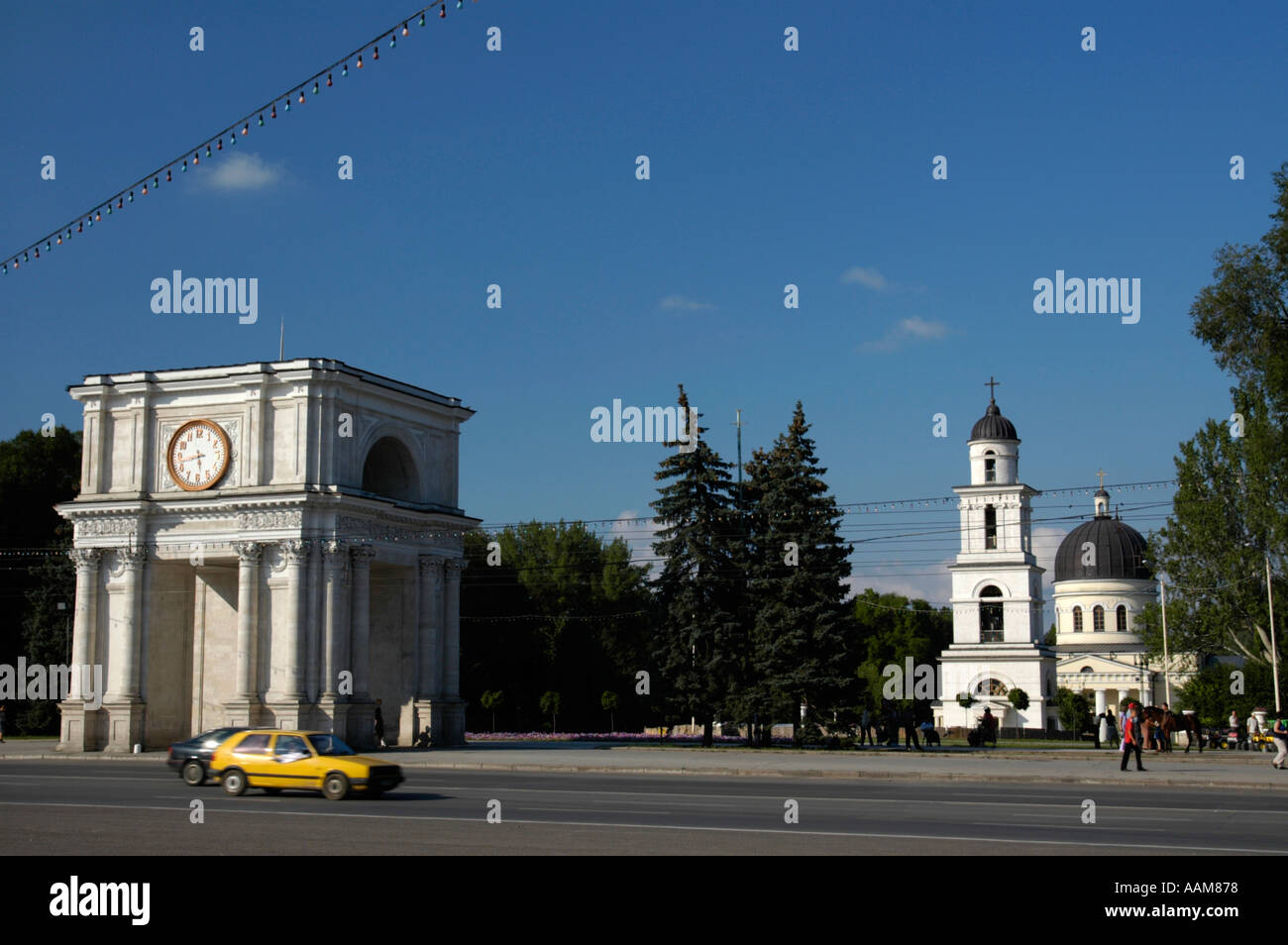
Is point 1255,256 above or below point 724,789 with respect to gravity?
above

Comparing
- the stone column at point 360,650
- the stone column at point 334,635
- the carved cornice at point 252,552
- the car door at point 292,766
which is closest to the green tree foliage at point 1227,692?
the stone column at point 360,650

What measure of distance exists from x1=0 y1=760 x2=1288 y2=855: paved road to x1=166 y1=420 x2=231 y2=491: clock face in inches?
684

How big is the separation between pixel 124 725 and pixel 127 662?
86.5 inches

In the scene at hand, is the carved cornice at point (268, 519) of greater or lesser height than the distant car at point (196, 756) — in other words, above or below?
above

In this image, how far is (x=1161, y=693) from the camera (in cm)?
10319

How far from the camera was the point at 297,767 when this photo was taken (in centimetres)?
2497

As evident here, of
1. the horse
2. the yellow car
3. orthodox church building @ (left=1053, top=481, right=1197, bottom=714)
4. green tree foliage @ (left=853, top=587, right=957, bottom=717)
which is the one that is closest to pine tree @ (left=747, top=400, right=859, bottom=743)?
the horse

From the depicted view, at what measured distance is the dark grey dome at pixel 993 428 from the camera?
299ft

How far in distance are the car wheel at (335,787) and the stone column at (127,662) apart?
24.8 metres

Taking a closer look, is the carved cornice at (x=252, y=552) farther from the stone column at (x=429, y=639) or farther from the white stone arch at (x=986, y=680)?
the white stone arch at (x=986, y=680)
